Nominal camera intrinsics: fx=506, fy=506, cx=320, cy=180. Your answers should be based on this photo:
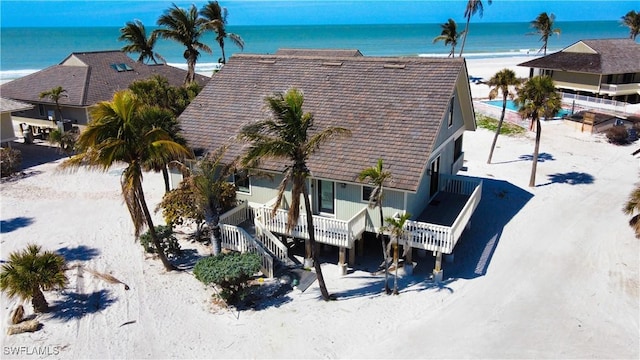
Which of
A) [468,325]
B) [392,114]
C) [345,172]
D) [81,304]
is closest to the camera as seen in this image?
[468,325]

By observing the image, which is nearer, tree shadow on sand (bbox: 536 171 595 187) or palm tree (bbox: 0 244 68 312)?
palm tree (bbox: 0 244 68 312)

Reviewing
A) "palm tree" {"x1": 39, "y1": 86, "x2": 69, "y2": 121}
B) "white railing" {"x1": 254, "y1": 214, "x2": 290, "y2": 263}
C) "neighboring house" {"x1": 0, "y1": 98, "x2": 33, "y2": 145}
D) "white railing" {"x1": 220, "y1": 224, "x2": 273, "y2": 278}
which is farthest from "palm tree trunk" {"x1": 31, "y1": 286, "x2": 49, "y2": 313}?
"palm tree" {"x1": 39, "y1": 86, "x2": 69, "y2": 121}

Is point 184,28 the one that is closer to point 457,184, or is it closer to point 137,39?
point 137,39

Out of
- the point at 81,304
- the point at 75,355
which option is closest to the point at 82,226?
the point at 81,304

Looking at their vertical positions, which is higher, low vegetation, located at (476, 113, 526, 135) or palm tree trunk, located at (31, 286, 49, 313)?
low vegetation, located at (476, 113, 526, 135)

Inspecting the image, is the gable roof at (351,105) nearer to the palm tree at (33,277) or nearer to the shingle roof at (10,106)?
the palm tree at (33,277)

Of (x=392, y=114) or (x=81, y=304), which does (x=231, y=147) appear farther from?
(x=81, y=304)

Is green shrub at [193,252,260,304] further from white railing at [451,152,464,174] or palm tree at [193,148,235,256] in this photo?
white railing at [451,152,464,174]
